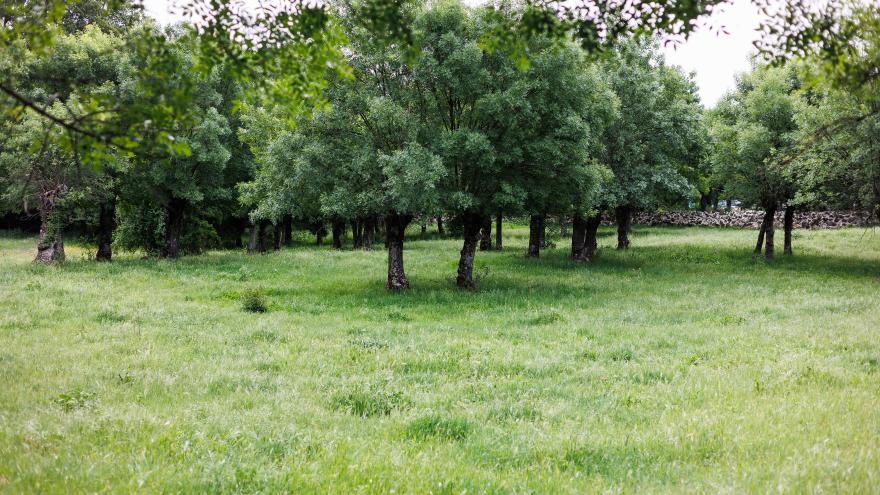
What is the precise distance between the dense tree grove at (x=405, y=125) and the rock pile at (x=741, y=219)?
21014mm

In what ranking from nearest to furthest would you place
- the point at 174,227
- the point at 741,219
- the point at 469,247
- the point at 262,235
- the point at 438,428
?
the point at 438,428, the point at 469,247, the point at 174,227, the point at 262,235, the point at 741,219

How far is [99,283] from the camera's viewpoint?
2472 centimetres

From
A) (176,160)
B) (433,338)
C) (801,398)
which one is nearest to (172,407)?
(433,338)

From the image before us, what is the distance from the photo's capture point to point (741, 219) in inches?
2692

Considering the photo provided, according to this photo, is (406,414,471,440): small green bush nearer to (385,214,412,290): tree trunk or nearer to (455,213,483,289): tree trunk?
(385,214,412,290): tree trunk

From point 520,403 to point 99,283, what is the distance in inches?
845

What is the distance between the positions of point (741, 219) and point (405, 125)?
57405 mm

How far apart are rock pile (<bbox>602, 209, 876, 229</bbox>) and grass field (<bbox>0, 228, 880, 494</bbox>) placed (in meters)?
43.3

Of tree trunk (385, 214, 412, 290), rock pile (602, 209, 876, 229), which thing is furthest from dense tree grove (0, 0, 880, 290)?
rock pile (602, 209, 876, 229)

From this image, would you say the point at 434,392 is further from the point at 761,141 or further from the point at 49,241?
the point at 761,141

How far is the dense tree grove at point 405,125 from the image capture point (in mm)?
7379

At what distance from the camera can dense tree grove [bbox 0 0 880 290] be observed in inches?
291

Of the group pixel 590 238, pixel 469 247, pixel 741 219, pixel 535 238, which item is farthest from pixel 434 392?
pixel 741 219

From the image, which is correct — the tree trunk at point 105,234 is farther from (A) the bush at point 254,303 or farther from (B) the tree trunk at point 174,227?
(A) the bush at point 254,303
